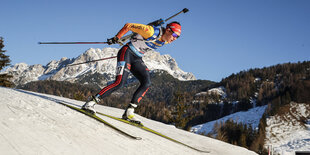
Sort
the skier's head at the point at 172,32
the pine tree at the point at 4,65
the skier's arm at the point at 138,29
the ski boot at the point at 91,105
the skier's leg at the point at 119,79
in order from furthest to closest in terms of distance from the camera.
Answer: the pine tree at the point at 4,65, the skier's head at the point at 172,32, the skier's arm at the point at 138,29, the skier's leg at the point at 119,79, the ski boot at the point at 91,105

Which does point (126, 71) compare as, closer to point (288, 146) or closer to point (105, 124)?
point (105, 124)

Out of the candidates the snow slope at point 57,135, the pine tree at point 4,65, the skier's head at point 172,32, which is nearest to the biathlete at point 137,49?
the skier's head at point 172,32

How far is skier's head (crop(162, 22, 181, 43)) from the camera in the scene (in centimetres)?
620

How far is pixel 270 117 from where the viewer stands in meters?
149

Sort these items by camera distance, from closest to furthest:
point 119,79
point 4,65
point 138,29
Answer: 1. point 138,29
2. point 119,79
3. point 4,65

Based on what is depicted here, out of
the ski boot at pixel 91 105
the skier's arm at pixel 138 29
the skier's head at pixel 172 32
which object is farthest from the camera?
the skier's head at pixel 172 32

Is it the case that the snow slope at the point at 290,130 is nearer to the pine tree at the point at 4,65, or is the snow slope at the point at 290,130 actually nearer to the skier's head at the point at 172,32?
the pine tree at the point at 4,65

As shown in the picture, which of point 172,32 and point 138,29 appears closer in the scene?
point 138,29

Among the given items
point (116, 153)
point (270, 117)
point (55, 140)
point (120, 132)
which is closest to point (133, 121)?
point (120, 132)

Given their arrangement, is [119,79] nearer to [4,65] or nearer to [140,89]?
[140,89]

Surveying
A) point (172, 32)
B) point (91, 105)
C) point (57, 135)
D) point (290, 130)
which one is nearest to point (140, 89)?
point (91, 105)

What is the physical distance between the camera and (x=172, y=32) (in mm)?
6195

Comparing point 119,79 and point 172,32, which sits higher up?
point 172,32

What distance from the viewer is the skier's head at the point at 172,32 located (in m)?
6.20
